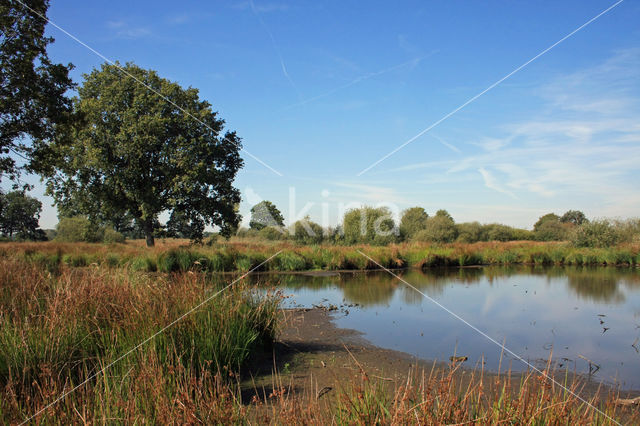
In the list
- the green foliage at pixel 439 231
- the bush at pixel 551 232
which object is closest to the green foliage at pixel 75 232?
the green foliage at pixel 439 231

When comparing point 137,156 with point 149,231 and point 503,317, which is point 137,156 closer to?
point 149,231

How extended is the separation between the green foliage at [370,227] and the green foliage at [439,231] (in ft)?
7.63

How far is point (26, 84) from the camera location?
1725 centimetres

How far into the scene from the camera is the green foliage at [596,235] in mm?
28594

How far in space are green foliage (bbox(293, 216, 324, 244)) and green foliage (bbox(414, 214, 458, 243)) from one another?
11555 mm

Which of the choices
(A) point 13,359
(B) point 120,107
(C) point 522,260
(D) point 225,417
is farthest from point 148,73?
(D) point 225,417

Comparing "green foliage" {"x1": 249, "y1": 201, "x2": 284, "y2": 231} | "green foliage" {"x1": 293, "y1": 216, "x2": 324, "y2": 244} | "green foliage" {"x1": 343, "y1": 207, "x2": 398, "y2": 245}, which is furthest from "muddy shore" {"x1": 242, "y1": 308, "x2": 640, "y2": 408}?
"green foliage" {"x1": 343, "y1": 207, "x2": 398, "y2": 245}

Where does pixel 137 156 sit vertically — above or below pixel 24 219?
above

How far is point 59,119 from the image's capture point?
1844cm

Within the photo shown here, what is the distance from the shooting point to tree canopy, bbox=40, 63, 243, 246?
1087 inches

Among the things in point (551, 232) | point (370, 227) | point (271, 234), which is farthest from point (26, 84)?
point (551, 232)

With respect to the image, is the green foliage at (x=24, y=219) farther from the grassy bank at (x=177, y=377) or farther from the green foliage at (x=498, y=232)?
the grassy bank at (x=177, y=377)

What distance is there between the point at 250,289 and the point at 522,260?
2463 centimetres

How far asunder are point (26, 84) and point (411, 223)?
29.7m
